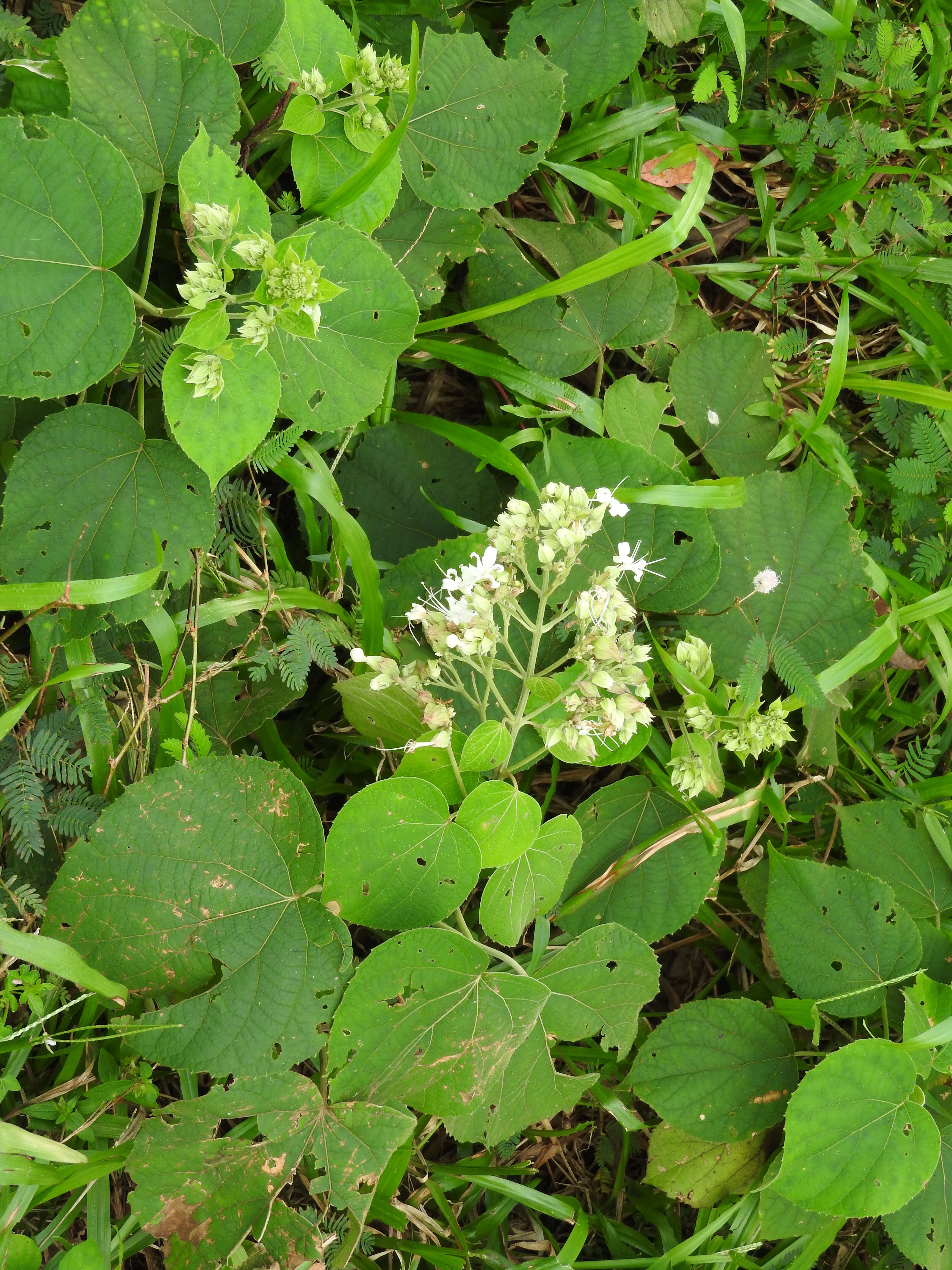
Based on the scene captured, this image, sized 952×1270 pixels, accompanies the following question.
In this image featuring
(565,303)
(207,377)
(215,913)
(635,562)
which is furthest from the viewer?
(565,303)

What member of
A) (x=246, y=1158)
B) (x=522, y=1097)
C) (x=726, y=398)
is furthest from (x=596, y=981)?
(x=726, y=398)

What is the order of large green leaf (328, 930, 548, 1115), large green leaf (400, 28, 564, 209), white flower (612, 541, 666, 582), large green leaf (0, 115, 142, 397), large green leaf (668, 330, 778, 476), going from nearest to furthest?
large green leaf (0, 115, 142, 397), white flower (612, 541, 666, 582), large green leaf (328, 930, 548, 1115), large green leaf (400, 28, 564, 209), large green leaf (668, 330, 778, 476)

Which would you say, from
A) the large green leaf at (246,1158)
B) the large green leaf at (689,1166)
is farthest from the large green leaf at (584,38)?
the large green leaf at (689,1166)

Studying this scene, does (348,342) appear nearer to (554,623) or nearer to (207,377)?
(207,377)

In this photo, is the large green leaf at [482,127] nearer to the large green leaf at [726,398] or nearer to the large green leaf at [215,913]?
the large green leaf at [726,398]

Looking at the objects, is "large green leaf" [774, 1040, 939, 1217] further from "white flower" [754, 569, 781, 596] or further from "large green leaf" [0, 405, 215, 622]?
"large green leaf" [0, 405, 215, 622]

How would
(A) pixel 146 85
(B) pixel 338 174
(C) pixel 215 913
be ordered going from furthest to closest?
(B) pixel 338 174 → (C) pixel 215 913 → (A) pixel 146 85

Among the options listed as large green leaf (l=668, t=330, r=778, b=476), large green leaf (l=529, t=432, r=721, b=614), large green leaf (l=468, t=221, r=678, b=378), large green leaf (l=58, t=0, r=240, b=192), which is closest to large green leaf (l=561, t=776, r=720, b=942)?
large green leaf (l=529, t=432, r=721, b=614)
